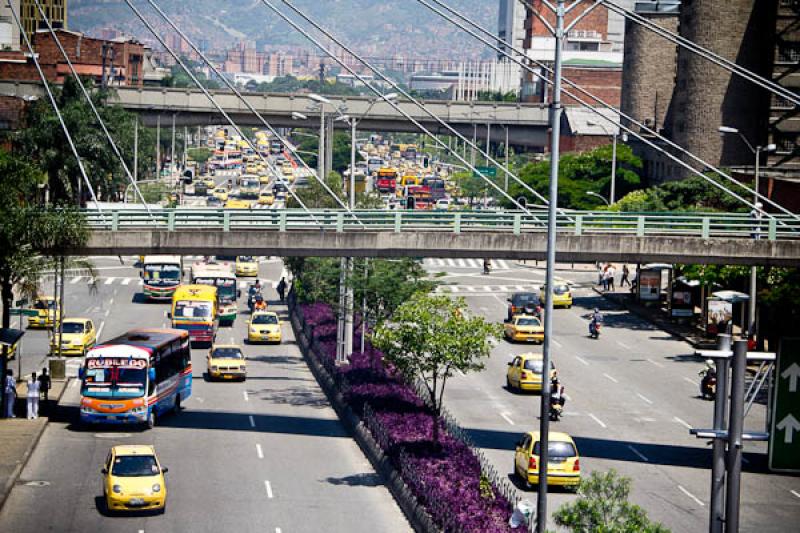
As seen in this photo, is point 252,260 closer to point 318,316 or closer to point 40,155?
point 40,155

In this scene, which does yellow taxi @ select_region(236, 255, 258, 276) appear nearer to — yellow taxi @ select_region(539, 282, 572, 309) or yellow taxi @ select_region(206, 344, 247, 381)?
yellow taxi @ select_region(539, 282, 572, 309)

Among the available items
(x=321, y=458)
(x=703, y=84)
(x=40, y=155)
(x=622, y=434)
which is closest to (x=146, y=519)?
(x=321, y=458)

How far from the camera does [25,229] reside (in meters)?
46.0

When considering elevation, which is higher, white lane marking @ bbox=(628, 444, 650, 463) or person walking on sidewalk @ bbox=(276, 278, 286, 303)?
person walking on sidewalk @ bbox=(276, 278, 286, 303)

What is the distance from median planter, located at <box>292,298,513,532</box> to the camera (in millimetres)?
32750

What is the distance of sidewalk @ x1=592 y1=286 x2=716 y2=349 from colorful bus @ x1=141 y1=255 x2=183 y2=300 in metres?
26.1

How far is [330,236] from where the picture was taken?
4612 cm

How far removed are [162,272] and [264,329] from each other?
16938mm

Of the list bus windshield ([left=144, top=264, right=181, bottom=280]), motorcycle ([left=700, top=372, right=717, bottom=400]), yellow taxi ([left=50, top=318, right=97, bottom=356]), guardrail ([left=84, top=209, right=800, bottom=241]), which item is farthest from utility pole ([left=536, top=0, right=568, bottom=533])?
bus windshield ([left=144, top=264, right=181, bottom=280])

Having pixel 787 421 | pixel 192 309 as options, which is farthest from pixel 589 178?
pixel 787 421

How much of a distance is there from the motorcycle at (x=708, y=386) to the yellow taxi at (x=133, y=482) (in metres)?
25.2

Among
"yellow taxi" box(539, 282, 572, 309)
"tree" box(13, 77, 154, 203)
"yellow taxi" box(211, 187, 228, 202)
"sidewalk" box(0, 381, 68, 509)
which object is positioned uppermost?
"tree" box(13, 77, 154, 203)

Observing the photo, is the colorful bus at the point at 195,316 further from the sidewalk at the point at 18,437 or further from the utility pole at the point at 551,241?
the utility pole at the point at 551,241

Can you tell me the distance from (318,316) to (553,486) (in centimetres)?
3200
